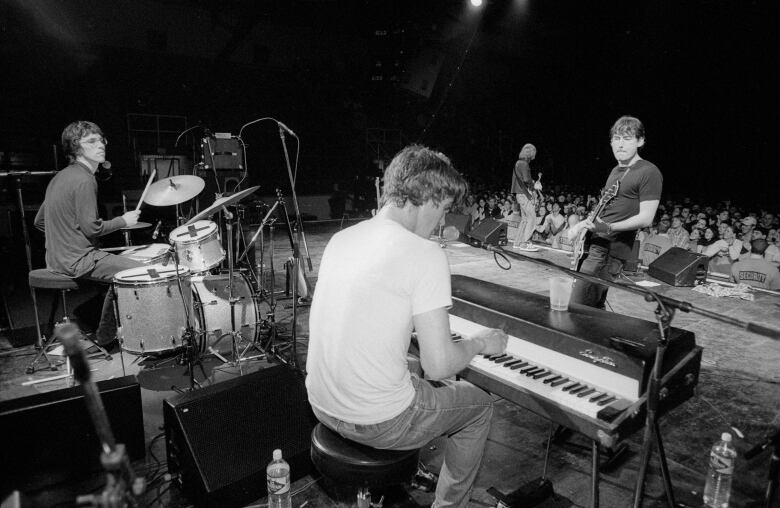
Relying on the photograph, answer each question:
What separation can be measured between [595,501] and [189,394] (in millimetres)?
2015

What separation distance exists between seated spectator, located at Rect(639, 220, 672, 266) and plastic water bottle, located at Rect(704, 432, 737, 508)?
6296 millimetres

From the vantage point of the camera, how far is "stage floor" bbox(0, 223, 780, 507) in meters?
2.59

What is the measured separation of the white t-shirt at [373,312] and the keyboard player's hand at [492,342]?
0.37 m

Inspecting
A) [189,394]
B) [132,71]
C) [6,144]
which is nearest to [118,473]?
[189,394]

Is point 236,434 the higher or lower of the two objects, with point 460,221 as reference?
lower

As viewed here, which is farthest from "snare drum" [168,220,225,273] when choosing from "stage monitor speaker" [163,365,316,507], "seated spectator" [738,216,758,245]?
"seated spectator" [738,216,758,245]

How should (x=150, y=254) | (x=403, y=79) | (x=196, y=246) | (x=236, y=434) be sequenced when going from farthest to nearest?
(x=403, y=79) → (x=150, y=254) → (x=196, y=246) → (x=236, y=434)

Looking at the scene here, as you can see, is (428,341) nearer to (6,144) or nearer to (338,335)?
(338,335)

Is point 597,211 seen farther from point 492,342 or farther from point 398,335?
point 398,335

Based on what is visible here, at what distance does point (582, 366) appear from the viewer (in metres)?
2.00

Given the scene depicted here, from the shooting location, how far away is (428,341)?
1741 mm

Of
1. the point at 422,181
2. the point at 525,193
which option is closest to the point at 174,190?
the point at 422,181

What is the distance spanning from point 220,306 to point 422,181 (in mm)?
2933

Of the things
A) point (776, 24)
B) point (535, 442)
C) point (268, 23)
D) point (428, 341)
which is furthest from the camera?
point (268, 23)
